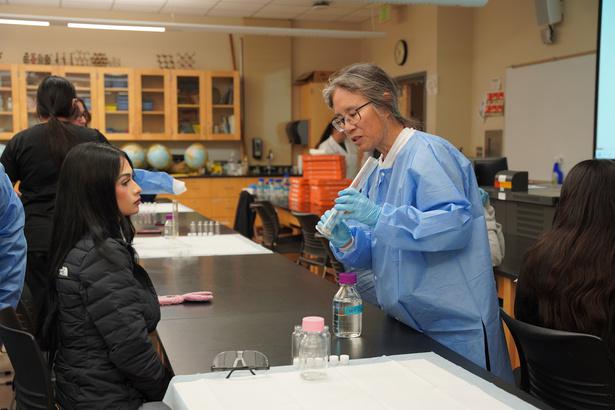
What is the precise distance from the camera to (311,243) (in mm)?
4914

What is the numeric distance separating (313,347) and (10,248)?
1283mm

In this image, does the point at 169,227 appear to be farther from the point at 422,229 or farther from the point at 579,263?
the point at 579,263

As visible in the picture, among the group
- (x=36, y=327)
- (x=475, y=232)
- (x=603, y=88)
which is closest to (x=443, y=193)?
(x=475, y=232)

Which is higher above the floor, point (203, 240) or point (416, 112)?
point (416, 112)

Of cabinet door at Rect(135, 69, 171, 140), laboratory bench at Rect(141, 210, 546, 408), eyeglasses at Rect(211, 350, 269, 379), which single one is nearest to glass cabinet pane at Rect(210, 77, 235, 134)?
cabinet door at Rect(135, 69, 171, 140)

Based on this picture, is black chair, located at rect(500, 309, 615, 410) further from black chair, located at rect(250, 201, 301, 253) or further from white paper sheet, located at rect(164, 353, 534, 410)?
black chair, located at rect(250, 201, 301, 253)

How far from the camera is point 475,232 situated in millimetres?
1837

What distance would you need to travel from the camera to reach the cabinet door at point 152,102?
834 centimetres

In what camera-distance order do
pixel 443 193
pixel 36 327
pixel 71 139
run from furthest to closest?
1. pixel 71 139
2. pixel 36 327
3. pixel 443 193

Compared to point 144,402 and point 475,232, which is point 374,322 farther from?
point 144,402

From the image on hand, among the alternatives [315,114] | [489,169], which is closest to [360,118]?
[489,169]

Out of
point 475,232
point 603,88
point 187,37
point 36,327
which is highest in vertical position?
point 187,37

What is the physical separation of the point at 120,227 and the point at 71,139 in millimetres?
1464

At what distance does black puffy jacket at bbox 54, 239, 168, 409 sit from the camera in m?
1.68
